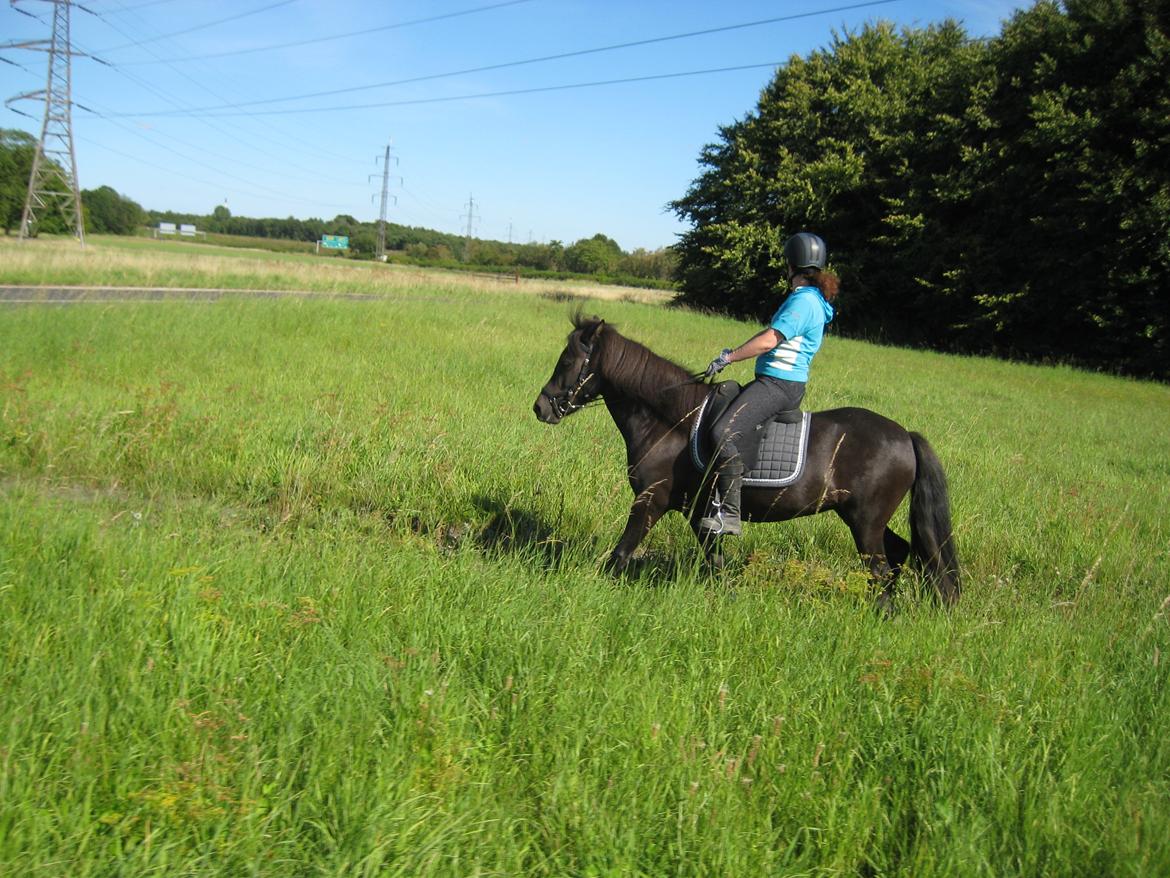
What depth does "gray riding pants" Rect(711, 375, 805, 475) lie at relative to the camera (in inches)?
202

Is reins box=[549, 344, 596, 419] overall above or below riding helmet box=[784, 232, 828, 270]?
below

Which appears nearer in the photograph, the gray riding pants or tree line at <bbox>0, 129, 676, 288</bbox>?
the gray riding pants

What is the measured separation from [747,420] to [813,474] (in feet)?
2.02

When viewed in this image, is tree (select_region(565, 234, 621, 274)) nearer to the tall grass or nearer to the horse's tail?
the tall grass

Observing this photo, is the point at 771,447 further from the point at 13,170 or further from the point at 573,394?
the point at 13,170

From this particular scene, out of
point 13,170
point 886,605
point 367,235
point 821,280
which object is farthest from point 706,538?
point 367,235

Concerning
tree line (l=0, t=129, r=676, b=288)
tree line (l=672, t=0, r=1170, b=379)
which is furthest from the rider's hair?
tree line (l=0, t=129, r=676, b=288)

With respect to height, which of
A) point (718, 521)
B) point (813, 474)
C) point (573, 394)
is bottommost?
point (718, 521)

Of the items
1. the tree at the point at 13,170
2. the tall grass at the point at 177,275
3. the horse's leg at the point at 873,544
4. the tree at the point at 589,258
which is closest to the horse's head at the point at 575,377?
the horse's leg at the point at 873,544

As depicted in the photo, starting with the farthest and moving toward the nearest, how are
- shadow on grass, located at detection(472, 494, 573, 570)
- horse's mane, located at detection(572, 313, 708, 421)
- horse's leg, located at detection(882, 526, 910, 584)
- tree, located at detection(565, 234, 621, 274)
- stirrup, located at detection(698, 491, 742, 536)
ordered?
tree, located at detection(565, 234, 621, 274) → shadow on grass, located at detection(472, 494, 573, 570) → horse's leg, located at detection(882, 526, 910, 584) → horse's mane, located at detection(572, 313, 708, 421) → stirrup, located at detection(698, 491, 742, 536)

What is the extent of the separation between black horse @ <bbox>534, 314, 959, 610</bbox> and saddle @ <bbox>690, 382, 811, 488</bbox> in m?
0.08

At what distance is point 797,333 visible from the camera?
502cm

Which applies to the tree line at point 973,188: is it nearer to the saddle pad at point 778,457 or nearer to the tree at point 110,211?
the saddle pad at point 778,457

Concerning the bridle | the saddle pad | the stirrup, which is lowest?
the stirrup
